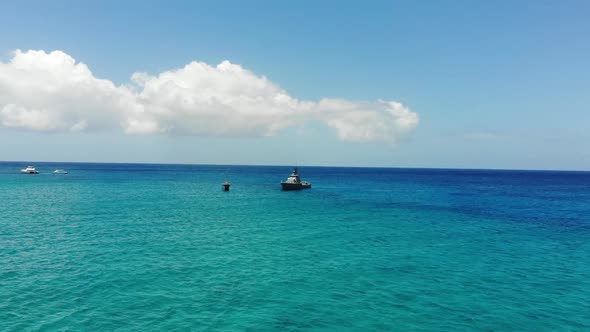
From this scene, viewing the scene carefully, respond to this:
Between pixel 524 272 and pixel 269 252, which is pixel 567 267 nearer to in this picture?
pixel 524 272

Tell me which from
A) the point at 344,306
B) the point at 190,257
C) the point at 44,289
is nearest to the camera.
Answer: the point at 344,306

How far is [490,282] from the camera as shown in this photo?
25.6 meters

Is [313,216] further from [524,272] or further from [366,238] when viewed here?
[524,272]

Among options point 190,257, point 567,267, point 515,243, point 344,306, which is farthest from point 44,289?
point 515,243

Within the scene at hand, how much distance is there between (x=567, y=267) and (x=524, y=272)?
4.92m

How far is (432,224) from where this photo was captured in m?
49.8

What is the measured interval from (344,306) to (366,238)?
19.2 m

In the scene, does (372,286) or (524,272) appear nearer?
(372,286)

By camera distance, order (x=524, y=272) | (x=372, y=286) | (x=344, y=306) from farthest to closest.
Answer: (x=524, y=272)
(x=372, y=286)
(x=344, y=306)

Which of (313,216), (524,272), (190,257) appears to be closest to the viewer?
(524,272)

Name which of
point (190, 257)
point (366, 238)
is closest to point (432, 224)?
point (366, 238)

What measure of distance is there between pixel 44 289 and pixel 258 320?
1472 cm

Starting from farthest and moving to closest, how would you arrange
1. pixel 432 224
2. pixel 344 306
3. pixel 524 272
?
pixel 432 224, pixel 524 272, pixel 344 306

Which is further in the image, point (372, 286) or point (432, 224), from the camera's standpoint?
point (432, 224)
